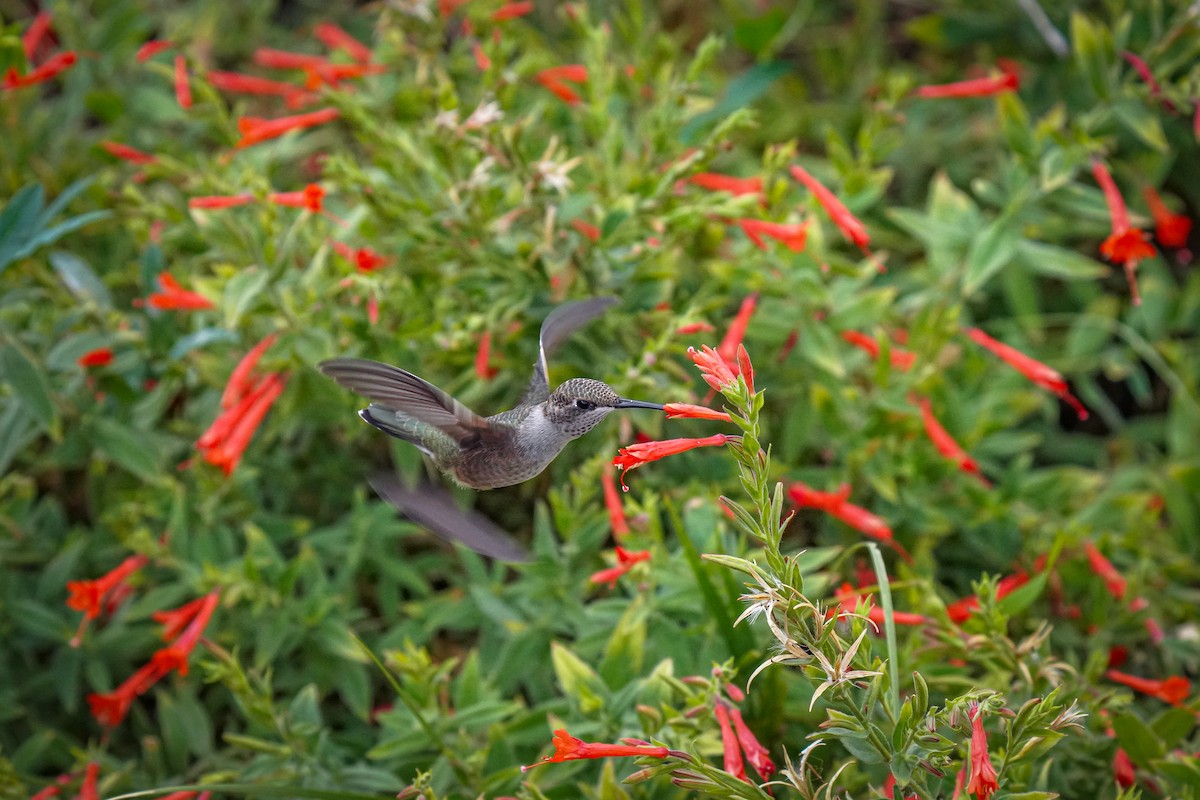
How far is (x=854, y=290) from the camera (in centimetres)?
306

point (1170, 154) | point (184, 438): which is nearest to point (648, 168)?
point (184, 438)

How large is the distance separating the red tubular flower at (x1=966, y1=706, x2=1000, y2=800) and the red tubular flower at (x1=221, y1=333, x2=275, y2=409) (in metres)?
1.90

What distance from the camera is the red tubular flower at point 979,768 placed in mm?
1555

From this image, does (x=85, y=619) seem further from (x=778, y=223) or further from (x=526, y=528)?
(x=778, y=223)

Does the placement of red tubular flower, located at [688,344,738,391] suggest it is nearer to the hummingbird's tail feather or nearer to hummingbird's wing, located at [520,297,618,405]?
hummingbird's wing, located at [520,297,618,405]

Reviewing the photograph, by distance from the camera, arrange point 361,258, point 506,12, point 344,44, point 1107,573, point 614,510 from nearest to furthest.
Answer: point 614,510 → point 361,258 → point 1107,573 → point 506,12 → point 344,44

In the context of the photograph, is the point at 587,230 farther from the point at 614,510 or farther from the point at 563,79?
the point at 563,79

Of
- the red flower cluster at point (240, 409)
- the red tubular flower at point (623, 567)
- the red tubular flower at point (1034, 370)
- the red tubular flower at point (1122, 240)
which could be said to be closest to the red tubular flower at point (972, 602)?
the red tubular flower at point (1034, 370)

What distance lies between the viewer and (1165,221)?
350 centimetres

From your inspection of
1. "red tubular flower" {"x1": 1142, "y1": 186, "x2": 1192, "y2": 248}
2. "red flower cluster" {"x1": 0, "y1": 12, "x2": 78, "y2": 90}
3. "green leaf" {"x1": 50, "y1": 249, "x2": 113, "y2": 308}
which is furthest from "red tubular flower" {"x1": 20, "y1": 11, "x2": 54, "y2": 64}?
"red tubular flower" {"x1": 1142, "y1": 186, "x2": 1192, "y2": 248}

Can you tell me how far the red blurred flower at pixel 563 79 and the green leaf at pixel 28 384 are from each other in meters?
1.77

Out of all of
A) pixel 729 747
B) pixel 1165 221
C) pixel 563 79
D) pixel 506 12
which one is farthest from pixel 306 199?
pixel 1165 221

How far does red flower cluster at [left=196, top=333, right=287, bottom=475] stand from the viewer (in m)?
2.54

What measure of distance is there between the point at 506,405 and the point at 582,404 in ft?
3.65
